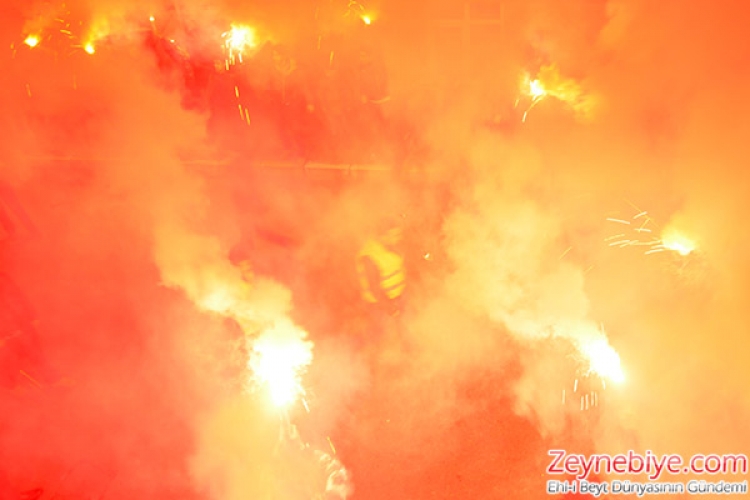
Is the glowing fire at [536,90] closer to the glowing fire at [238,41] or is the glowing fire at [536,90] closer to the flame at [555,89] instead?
the flame at [555,89]

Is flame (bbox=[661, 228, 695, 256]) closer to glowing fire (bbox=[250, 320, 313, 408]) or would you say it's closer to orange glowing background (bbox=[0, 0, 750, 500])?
orange glowing background (bbox=[0, 0, 750, 500])

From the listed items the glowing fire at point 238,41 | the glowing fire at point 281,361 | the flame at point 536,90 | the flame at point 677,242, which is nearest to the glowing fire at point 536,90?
the flame at point 536,90

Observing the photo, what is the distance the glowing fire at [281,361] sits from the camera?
345cm

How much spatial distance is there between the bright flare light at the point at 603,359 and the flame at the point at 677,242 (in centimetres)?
96

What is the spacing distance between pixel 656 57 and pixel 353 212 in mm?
2940

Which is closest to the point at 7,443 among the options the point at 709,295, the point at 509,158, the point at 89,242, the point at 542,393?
the point at 89,242

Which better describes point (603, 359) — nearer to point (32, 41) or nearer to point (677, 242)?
point (677, 242)

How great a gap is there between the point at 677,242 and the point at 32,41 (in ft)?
18.8

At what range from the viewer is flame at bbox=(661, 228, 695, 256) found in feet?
12.5

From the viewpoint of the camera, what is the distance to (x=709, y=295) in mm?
3555

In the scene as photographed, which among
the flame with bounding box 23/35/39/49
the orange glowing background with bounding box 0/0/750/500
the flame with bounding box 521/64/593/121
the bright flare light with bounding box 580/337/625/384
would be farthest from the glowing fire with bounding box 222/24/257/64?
the bright flare light with bounding box 580/337/625/384

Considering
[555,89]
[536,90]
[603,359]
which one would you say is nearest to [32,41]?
[536,90]

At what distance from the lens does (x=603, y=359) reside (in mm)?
3572

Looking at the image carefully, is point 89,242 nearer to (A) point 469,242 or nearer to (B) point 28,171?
(B) point 28,171
